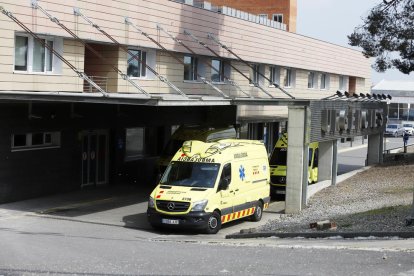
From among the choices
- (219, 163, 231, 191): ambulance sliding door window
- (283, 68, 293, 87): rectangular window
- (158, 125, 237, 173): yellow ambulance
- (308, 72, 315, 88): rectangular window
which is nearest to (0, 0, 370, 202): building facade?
(158, 125, 237, 173): yellow ambulance

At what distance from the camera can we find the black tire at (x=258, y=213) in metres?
20.7

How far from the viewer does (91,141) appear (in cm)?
2681

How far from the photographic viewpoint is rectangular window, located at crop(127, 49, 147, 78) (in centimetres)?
2717

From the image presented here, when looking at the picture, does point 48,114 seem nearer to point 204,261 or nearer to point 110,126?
point 110,126

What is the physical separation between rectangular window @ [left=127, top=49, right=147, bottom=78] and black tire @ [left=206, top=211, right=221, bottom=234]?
32.7ft

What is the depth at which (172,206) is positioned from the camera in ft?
59.5

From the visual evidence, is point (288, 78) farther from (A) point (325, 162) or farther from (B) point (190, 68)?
(A) point (325, 162)

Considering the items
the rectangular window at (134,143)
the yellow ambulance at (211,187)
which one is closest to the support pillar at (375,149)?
the rectangular window at (134,143)

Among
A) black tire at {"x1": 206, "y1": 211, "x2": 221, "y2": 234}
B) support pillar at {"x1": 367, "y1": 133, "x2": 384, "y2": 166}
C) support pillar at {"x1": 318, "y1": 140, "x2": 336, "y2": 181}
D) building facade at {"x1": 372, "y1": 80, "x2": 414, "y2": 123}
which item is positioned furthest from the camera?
building facade at {"x1": 372, "y1": 80, "x2": 414, "y2": 123}

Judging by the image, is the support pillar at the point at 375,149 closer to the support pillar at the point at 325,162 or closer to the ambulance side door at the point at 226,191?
the support pillar at the point at 325,162

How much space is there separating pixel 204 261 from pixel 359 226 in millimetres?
5310

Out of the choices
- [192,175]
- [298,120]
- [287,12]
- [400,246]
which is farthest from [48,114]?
[287,12]

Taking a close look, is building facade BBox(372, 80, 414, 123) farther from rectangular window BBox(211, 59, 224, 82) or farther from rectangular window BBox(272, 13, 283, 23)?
rectangular window BBox(211, 59, 224, 82)

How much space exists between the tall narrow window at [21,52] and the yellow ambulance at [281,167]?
9916mm
